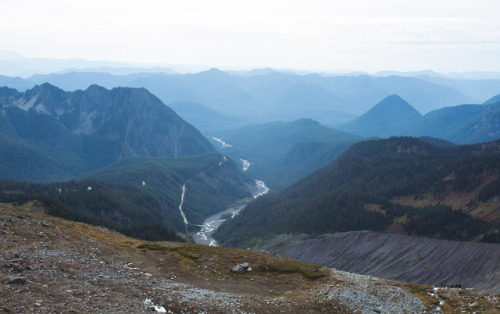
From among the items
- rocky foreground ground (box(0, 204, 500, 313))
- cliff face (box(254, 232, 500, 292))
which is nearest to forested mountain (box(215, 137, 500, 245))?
cliff face (box(254, 232, 500, 292))

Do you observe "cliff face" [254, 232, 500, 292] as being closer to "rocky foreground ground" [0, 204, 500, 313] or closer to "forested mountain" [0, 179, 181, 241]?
"rocky foreground ground" [0, 204, 500, 313]

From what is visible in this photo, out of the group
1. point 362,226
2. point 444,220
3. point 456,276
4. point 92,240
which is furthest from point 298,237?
point 92,240

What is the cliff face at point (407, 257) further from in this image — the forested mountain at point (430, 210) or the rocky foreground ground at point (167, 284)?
the rocky foreground ground at point (167, 284)

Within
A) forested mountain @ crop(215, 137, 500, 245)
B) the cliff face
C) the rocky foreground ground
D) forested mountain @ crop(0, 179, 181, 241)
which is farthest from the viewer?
forested mountain @ crop(215, 137, 500, 245)

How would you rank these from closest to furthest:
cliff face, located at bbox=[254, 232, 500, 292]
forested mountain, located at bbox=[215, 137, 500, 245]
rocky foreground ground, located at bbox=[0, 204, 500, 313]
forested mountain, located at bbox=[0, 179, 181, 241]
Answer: rocky foreground ground, located at bbox=[0, 204, 500, 313]
cliff face, located at bbox=[254, 232, 500, 292]
forested mountain, located at bbox=[0, 179, 181, 241]
forested mountain, located at bbox=[215, 137, 500, 245]

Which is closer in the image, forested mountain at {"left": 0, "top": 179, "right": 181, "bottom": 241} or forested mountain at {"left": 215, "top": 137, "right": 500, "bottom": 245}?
forested mountain at {"left": 0, "top": 179, "right": 181, "bottom": 241}

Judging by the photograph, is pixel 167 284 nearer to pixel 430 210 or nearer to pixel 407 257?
pixel 407 257
